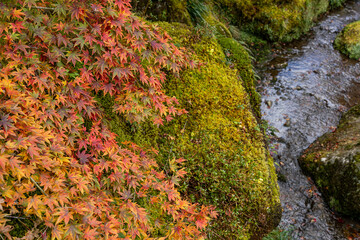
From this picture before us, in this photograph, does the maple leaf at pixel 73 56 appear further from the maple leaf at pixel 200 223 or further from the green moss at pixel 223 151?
the maple leaf at pixel 200 223

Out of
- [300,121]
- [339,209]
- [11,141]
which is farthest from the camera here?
[300,121]

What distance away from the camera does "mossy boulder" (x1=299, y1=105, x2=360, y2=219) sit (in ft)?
15.5

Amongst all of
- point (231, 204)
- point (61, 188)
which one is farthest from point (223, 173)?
point (61, 188)

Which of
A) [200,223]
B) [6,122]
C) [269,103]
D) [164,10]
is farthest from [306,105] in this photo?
[6,122]

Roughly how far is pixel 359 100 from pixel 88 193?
7.75 m

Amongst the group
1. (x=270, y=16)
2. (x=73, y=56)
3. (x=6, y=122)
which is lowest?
(x=6, y=122)

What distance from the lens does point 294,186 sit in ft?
17.5

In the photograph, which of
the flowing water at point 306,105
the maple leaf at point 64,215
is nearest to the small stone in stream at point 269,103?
the flowing water at point 306,105

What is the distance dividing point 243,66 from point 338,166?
270 centimetres

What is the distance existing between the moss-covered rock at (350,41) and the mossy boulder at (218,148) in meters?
6.60

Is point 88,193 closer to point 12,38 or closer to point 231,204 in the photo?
point 12,38

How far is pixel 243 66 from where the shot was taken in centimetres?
493

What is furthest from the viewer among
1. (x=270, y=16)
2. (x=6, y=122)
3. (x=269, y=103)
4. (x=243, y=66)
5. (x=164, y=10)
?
(x=270, y=16)

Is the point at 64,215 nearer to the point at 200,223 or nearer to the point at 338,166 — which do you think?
the point at 200,223
